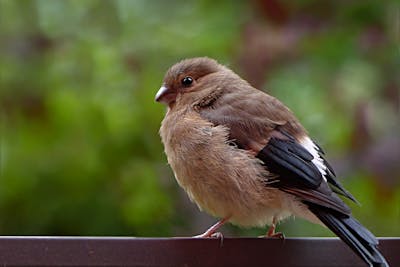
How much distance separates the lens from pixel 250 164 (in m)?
4.34

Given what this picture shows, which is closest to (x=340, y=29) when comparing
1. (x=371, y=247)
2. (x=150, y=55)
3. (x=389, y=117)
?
(x=389, y=117)

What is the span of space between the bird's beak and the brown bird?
24 cm

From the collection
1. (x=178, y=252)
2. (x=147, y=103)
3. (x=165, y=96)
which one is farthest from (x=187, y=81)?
A: (x=178, y=252)

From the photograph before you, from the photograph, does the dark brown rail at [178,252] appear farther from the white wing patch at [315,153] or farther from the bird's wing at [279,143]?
the white wing patch at [315,153]

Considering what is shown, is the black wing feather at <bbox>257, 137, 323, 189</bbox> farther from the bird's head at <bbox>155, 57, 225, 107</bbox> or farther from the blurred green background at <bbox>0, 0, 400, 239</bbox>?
the blurred green background at <bbox>0, 0, 400, 239</bbox>

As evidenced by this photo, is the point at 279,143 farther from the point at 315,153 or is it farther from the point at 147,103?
the point at 147,103

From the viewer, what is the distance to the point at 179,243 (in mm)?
3420

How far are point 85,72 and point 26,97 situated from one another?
370 mm

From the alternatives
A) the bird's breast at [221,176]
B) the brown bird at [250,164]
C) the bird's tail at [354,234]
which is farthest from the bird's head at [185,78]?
the bird's tail at [354,234]

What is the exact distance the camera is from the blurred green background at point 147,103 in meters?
5.40

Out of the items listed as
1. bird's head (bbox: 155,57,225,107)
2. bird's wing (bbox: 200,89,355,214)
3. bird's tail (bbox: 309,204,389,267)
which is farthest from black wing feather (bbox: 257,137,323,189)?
bird's head (bbox: 155,57,225,107)

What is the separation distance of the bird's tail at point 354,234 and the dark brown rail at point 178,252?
0.05 meters

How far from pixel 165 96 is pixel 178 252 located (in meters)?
1.82

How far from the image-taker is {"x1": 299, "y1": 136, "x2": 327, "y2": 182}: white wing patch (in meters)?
4.26
